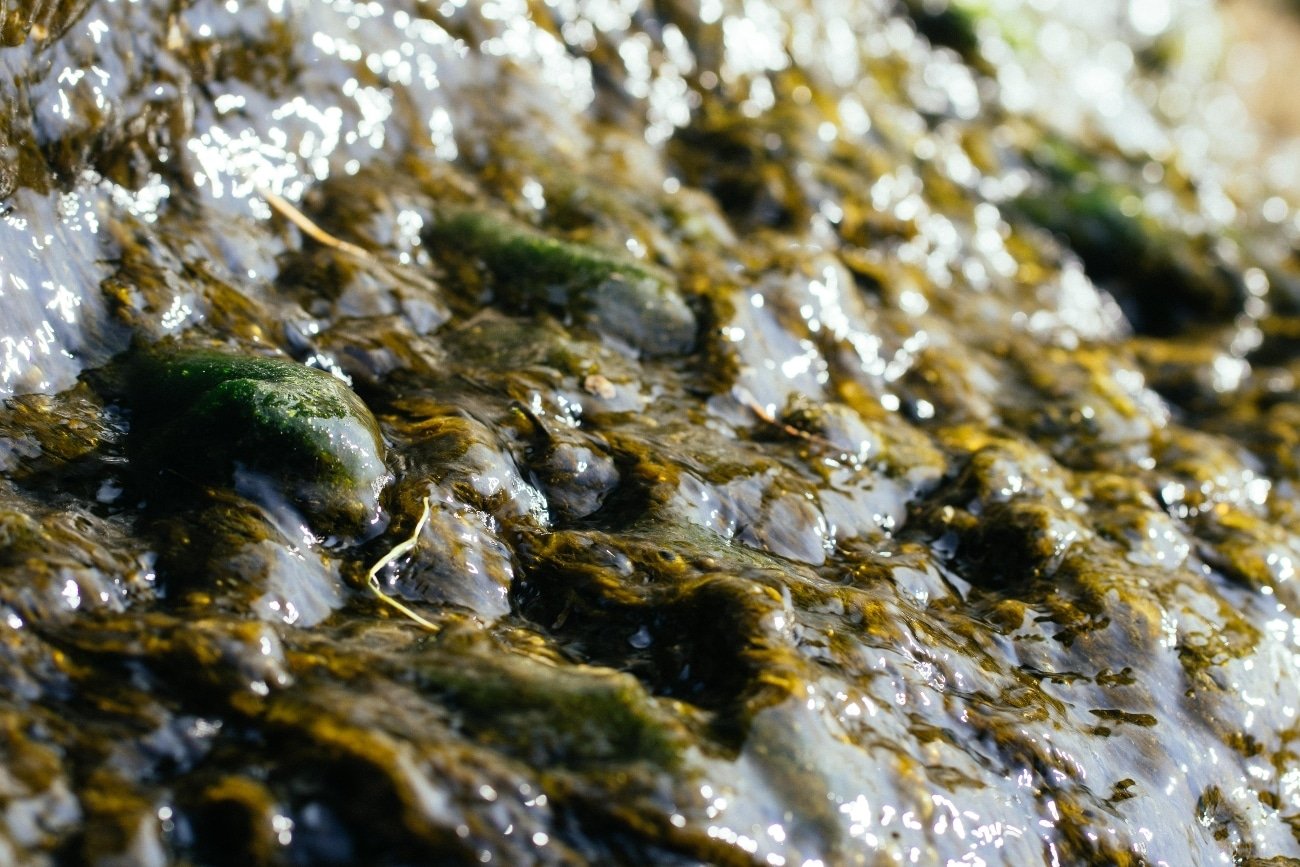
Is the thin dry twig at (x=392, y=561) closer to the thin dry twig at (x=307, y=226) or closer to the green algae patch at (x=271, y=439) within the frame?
the green algae patch at (x=271, y=439)

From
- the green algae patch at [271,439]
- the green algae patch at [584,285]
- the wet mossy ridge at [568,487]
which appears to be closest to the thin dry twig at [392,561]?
the wet mossy ridge at [568,487]

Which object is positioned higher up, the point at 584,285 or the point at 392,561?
the point at 584,285

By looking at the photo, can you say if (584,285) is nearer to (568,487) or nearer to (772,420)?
(772,420)

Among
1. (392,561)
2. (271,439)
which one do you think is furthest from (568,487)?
(271,439)

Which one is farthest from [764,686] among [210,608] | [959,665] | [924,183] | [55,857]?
[924,183]

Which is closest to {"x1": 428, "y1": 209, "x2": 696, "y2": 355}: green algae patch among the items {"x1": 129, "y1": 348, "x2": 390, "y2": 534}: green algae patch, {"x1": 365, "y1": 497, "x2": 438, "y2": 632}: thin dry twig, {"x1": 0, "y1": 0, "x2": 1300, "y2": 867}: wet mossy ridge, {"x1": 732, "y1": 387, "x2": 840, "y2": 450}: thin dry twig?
{"x1": 0, "y1": 0, "x2": 1300, "y2": 867}: wet mossy ridge

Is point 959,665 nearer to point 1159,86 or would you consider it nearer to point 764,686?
point 764,686

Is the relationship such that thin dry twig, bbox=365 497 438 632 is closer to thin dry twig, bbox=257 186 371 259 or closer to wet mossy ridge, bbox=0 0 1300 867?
wet mossy ridge, bbox=0 0 1300 867
